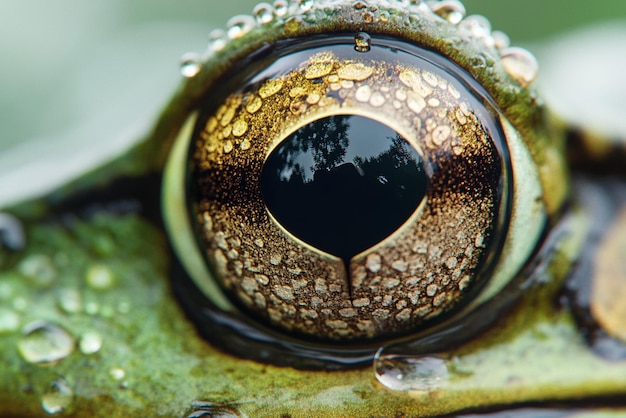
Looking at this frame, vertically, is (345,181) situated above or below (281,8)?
below

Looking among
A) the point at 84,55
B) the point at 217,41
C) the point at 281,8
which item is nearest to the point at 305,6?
the point at 281,8

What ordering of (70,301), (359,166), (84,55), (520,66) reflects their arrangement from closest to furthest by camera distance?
(359,166), (520,66), (70,301), (84,55)

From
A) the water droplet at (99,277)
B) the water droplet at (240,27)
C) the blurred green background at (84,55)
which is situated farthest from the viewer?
the blurred green background at (84,55)

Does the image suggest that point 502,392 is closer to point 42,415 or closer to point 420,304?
point 420,304

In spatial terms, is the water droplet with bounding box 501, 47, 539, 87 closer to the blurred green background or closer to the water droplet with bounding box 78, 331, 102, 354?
the water droplet with bounding box 78, 331, 102, 354

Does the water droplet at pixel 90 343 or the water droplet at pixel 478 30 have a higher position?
the water droplet at pixel 478 30

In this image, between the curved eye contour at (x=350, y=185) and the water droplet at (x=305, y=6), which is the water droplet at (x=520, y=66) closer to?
the curved eye contour at (x=350, y=185)

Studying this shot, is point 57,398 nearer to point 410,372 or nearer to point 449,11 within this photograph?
point 410,372

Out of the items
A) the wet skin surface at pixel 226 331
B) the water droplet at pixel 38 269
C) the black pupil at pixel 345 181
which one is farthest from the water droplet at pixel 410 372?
the water droplet at pixel 38 269
